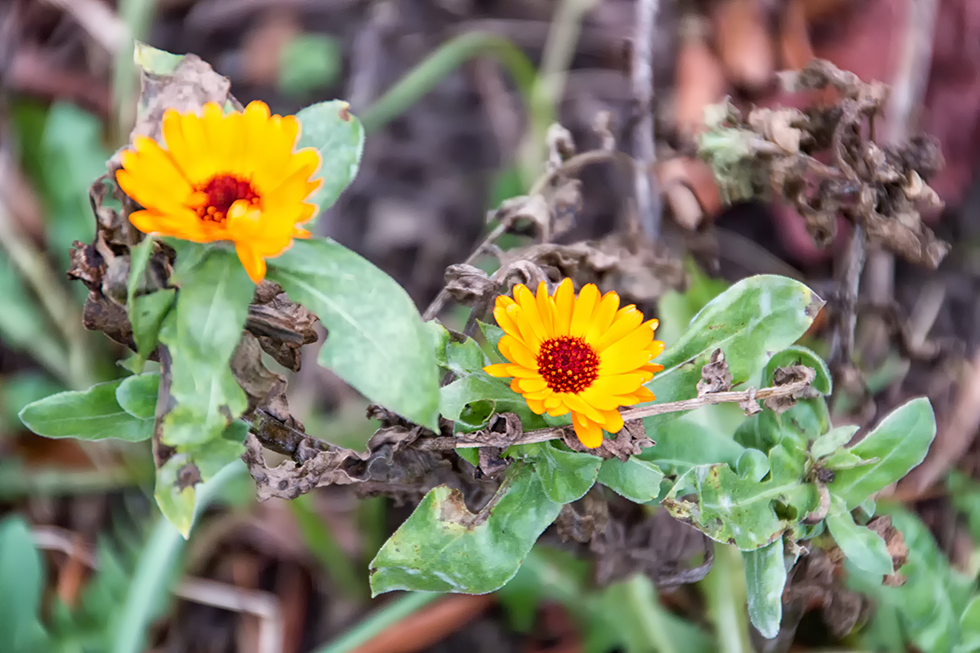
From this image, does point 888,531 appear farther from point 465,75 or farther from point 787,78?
point 465,75

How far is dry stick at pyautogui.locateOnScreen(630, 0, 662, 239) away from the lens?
139 centimetres

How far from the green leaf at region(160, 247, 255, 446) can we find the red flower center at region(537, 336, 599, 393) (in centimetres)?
35

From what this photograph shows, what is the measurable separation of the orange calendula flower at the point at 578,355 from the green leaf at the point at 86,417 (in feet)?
1.52

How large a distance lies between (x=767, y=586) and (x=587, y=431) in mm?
354

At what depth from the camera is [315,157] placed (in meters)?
0.81

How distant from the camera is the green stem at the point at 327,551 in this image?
1.48m

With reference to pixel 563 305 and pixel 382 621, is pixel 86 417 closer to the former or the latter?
pixel 563 305

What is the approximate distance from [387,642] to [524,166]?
1.20 metres

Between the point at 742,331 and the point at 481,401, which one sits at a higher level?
the point at 742,331

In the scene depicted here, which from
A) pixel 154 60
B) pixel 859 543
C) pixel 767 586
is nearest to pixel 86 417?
pixel 154 60

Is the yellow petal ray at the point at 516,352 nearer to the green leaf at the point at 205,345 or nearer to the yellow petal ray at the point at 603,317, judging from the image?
the yellow petal ray at the point at 603,317

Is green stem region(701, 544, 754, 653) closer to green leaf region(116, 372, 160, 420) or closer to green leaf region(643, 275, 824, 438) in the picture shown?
green leaf region(643, 275, 824, 438)

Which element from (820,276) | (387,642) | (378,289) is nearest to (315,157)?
(378,289)

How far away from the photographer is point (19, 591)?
1.33 meters
